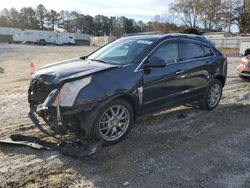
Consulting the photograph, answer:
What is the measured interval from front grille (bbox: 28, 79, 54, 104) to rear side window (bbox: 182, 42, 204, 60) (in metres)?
2.86

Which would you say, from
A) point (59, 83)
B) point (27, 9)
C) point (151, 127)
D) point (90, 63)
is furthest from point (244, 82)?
point (27, 9)

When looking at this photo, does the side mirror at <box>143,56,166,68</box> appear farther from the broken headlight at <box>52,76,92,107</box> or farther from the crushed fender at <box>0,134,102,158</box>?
the crushed fender at <box>0,134,102,158</box>

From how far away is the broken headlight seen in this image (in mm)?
4004

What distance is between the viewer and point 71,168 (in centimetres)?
386

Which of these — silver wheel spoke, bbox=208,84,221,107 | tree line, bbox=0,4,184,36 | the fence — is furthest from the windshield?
tree line, bbox=0,4,184,36

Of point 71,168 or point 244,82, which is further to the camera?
point 244,82

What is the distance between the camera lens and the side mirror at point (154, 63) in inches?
192

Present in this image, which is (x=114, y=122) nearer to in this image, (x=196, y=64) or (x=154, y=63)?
(x=154, y=63)

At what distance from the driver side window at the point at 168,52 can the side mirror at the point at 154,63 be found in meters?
0.15

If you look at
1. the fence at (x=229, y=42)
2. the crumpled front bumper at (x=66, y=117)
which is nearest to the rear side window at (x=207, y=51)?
the crumpled front bumper at (x=66, y=117)

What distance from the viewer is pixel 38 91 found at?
4.51 meters

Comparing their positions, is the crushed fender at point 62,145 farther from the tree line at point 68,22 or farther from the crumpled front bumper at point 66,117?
the tree line at point 68,22

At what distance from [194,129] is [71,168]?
8.41 feet

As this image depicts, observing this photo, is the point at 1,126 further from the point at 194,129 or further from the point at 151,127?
the point at 194,129
